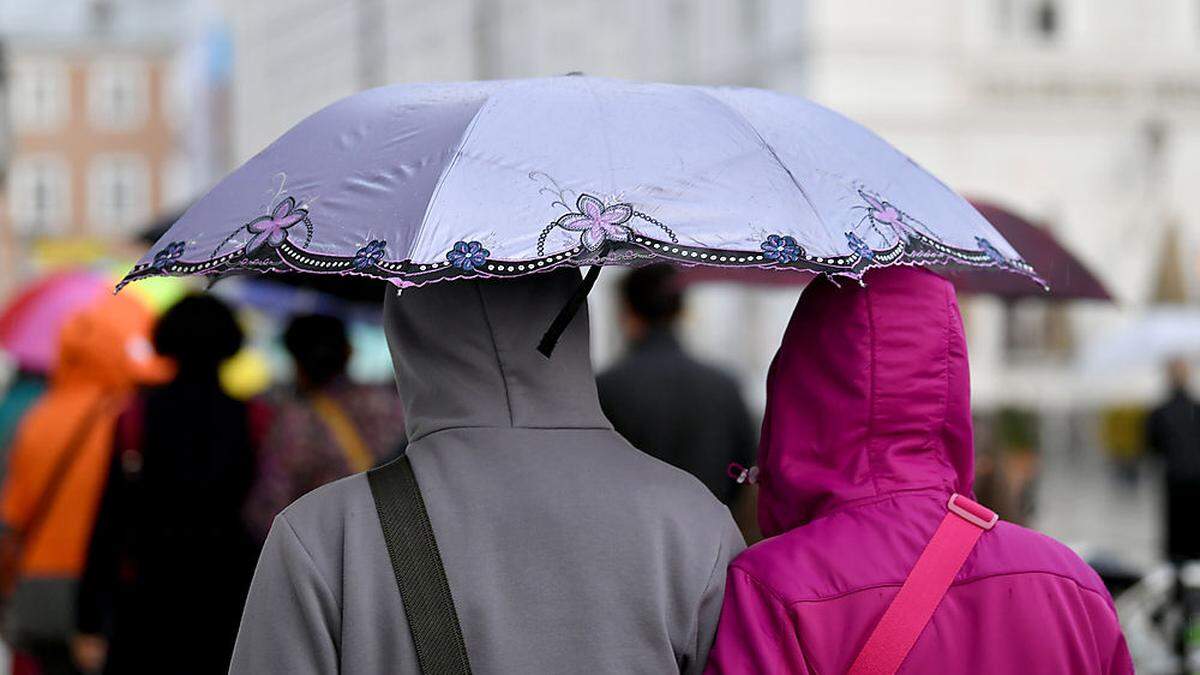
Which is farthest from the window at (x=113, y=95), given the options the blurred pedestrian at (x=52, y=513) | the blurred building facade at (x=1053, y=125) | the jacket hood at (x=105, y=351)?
the blurred pedestrian at (x=52, y=513)

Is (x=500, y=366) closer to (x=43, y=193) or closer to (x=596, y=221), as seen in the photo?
(x=596, y=221)

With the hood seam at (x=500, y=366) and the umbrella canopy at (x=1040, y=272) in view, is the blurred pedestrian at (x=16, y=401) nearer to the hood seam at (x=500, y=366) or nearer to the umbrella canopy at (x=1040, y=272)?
the umbrella canopy at (x=1040, y=272)

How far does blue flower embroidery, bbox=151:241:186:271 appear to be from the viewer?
3336 millimetres

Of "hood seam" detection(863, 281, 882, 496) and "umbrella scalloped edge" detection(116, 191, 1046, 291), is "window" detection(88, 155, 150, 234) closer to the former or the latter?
"umbrella scalloped edge" detection(116, 191, 1046, 291)

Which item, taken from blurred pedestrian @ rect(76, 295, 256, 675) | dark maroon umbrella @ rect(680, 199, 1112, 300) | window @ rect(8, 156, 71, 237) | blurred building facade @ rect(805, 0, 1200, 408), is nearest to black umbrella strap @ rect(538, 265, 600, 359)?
dark maroon umbrella @ rect(680, 199, 1112, 300)

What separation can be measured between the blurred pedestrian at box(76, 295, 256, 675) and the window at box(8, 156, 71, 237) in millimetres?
86130

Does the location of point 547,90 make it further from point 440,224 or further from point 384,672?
point 384,672

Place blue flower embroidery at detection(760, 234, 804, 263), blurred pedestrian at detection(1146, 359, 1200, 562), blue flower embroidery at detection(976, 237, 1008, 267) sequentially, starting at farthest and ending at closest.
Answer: blurred pedestrian at detection(1146, 359, 1200, 562)
blue flower embroidery at detection(976, 237, 1008, 267)
blue flower embroidery at detection(760, 234, 804, 263)

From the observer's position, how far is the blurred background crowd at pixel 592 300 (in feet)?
19.8

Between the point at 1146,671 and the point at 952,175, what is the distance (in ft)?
85.3

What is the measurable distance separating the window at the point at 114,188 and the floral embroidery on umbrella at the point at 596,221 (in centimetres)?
8923

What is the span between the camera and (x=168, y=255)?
3.37 meters

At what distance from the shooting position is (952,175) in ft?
112

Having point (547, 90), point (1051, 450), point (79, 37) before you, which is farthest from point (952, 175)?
point (79, 37)
